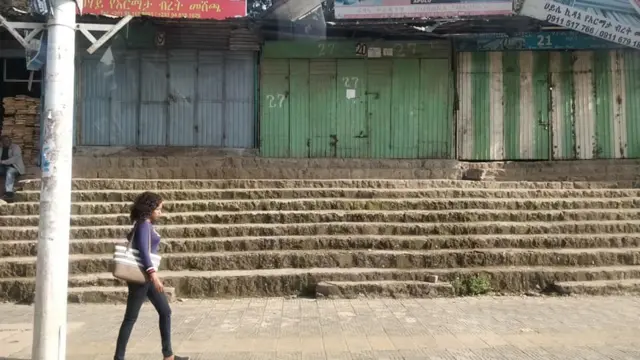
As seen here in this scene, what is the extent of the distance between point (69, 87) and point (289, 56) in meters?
7.62

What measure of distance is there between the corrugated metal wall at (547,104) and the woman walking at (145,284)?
8.62 m

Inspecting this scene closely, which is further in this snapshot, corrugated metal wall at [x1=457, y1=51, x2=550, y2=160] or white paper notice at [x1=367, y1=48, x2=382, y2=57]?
corrugated metal wall at [x1=457, y1=51, x2=550, y2=160]

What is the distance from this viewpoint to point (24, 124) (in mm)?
11602

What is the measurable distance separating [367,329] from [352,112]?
6.75 metres

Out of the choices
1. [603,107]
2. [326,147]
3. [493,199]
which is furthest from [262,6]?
[603,107]

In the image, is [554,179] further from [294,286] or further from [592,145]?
[294,286]

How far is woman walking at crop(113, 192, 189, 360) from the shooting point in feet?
14.7

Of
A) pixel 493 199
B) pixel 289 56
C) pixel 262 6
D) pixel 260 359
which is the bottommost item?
pixel 260 359

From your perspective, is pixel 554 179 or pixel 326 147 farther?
pixel 326 147

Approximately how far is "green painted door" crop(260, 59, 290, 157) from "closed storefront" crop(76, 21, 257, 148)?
0.29 m

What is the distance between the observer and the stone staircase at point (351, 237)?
7.50 m

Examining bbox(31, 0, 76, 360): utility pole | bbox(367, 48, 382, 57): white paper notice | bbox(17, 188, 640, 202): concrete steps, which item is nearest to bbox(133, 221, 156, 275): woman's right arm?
bbox(31, 0, 76, 360): utility pole

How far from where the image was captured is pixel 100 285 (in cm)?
739

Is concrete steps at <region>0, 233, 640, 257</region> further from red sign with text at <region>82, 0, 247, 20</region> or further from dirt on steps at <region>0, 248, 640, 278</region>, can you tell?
red sign with text at <region>82, 0, 247, 20</region>
